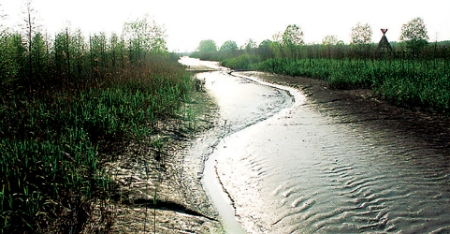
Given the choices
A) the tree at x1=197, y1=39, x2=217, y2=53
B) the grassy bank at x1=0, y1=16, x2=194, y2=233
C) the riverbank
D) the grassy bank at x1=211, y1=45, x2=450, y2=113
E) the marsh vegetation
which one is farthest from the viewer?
the tree at x1=197, y1=39, x2=217, y2=53

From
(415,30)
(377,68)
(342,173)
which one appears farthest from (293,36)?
(342,173)

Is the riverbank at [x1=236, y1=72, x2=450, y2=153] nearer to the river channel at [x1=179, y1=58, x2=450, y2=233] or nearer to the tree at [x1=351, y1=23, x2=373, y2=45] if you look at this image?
the river channel at [x1=179, y1=58, x2=450, y2=233]

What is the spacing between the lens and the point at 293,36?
31.6 m

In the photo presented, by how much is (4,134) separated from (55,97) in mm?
2411

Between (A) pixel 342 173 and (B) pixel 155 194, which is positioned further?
(A) pixel 342 173

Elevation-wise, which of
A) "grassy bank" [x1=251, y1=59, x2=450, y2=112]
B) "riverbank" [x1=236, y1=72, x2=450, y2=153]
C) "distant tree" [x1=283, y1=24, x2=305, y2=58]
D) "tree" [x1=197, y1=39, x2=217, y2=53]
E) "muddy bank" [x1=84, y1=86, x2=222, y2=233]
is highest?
"tree" [x1=197, y1=39, x2=217, y2=53]

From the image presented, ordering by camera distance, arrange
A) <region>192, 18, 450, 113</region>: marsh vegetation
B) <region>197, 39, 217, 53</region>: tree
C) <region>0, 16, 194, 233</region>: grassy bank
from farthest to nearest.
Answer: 1. <region>197, 39, 217, 53</region>: tree
2. <region>192, 18, 450, 113</region>: marsh vegetation
3. <region>0, 16, 194, 233</region>: grassy bank

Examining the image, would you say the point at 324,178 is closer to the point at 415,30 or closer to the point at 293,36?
the point at 293,36

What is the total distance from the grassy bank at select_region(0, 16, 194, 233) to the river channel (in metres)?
1.49

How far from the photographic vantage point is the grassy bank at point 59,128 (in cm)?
330

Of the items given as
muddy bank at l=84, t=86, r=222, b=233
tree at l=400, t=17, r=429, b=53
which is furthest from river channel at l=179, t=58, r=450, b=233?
tree at l=400, t=17, r=429, b=53

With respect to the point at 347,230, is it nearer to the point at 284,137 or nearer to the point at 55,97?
the point at 284,137

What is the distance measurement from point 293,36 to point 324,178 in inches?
1122

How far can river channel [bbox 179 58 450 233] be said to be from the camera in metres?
3.64
